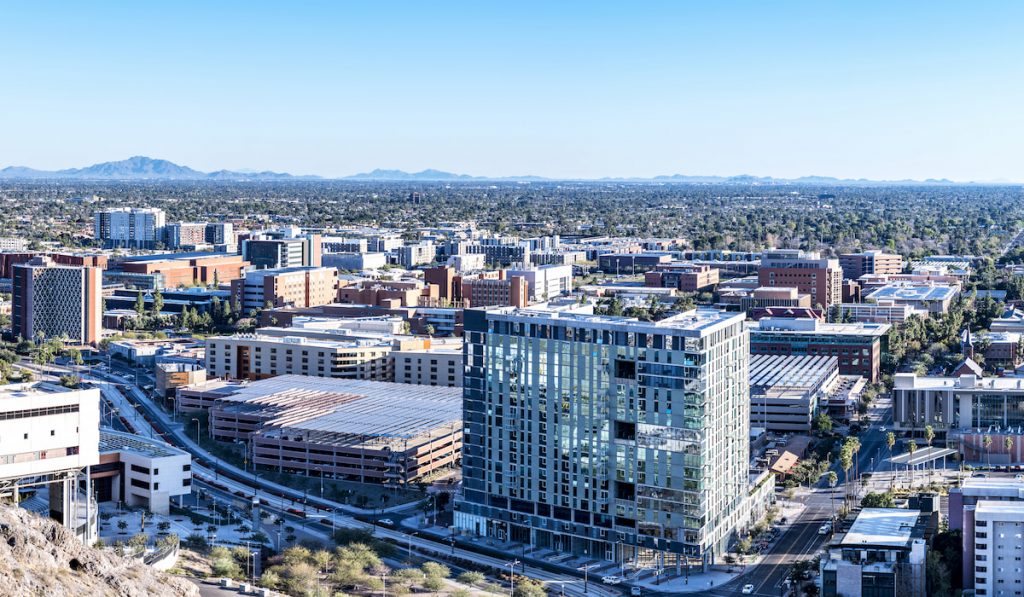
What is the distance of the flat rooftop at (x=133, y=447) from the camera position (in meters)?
42.2

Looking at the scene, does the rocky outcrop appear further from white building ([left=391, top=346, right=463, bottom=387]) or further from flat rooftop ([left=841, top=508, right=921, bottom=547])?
white building ([left=391, top=346, right=463, bottom=387])

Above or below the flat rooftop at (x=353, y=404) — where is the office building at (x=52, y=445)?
above

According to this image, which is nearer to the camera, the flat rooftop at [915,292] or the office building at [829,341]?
the office building at [829,341]

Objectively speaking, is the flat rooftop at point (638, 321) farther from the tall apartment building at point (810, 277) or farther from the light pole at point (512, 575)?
the tall apartment building at point (810, 277)

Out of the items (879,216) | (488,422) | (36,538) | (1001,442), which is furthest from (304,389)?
(879,216)

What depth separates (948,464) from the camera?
50344 mm

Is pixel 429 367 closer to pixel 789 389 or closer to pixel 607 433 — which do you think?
pixel 789 389

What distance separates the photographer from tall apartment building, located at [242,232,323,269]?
356 ft

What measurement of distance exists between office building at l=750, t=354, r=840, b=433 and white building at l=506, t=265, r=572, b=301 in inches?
1241

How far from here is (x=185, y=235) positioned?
136750 millimetres

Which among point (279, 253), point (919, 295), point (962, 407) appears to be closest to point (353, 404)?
point (962, 407)

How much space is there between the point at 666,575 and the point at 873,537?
205 inches

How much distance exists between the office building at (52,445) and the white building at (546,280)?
198ft

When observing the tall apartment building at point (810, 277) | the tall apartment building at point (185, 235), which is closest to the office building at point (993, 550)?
the tall apartment building at point (810, 277)
